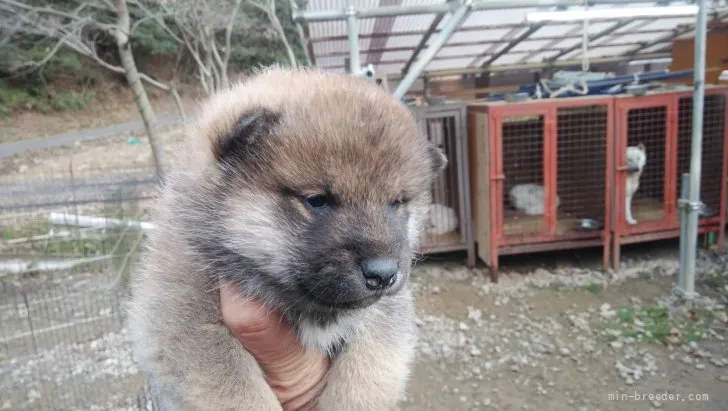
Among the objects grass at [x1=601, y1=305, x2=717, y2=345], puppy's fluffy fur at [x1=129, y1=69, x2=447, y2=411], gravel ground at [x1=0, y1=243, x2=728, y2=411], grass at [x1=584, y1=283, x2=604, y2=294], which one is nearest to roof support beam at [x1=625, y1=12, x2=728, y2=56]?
gravel ground at [x1=0, y1=243, x2=728, y2=411]

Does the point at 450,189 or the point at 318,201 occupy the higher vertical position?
the point at 318,201

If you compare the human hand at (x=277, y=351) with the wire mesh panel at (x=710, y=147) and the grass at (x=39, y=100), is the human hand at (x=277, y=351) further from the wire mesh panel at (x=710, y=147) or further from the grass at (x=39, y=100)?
the grass at (x=39, y=100)

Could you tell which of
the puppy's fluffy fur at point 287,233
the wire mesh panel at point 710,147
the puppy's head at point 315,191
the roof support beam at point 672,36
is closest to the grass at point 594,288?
the wire mesh panel at point 710,147

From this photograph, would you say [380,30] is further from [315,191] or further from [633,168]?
[315,191]

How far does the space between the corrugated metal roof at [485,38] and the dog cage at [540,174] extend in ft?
5.92

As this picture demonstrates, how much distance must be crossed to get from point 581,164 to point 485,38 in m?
3.04

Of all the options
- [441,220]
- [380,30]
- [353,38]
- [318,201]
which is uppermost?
[380,30]

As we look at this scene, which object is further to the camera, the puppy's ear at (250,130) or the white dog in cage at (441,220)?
the white dog in cage at (441,220)

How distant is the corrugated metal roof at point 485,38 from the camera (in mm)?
8391

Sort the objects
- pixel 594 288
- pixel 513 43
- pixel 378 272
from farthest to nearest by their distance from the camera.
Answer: pixel 513 43 < pixel 594 288 < pixel 378 272

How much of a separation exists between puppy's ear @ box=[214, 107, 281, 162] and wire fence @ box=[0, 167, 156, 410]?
3020mm

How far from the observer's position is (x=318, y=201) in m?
1.78

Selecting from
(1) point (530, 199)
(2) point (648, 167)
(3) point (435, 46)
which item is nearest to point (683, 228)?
(2) point (648, 167)

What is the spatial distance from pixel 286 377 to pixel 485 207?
243 inches
